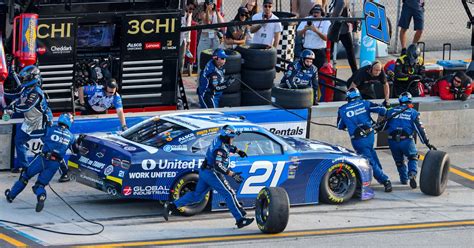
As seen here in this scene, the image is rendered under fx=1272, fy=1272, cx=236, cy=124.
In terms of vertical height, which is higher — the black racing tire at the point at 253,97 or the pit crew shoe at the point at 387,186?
A: the black racing tire at the point at 253,97

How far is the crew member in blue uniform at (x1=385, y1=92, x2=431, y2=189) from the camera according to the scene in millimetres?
18594

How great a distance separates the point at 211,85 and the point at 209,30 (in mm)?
2922

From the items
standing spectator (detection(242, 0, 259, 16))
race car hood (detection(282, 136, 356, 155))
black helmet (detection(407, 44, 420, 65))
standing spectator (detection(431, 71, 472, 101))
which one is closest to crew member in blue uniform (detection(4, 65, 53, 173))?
race car hood (detection(282, 136, 356, 155))

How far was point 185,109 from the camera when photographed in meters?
20.4

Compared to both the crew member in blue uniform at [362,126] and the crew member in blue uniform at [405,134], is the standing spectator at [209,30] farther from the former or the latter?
the crew member in blue uniform at [405,134]

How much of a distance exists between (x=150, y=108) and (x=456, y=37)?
971 centimetres

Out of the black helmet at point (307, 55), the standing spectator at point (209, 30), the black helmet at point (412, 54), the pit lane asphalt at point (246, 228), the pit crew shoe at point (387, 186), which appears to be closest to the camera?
the pit lane asphalt at point (246, 228)

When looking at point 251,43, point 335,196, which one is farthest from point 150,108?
point 335,196

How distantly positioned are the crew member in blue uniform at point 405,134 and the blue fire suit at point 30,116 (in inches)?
197

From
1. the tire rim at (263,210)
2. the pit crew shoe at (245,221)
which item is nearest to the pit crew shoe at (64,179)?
the pit crew shoe at (245,221)

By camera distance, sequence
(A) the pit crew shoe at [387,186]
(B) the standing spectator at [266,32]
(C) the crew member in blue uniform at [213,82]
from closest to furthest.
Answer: (A) the pit crew shoe at [387,186]
(C) the crew member in blue uniform at [213,82]
(B) the standing spectator at [266,32]

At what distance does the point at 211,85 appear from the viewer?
2005 cm

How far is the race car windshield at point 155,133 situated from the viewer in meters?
16.7

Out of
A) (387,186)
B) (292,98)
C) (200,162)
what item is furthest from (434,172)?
(200,162)
